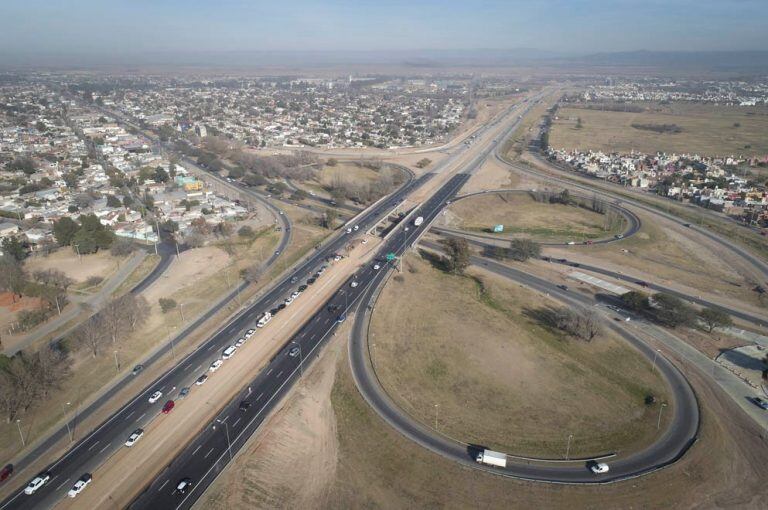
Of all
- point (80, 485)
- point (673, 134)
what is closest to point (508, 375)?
point (80, 485)

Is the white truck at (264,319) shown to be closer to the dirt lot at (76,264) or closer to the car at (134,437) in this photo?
the car at (134,437)

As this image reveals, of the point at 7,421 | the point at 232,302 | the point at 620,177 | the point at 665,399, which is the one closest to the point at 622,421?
the point at 665,399

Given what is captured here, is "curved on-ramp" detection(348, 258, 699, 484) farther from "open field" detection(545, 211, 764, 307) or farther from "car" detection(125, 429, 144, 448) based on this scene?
"open field" detection(545, 211, 764, 307)

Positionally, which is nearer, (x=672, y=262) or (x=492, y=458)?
(x=492, y=458)

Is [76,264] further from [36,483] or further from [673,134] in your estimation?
[673,134]

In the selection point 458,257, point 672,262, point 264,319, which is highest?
point 458,257

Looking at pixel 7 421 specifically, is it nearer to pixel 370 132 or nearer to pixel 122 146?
pixel 122 146

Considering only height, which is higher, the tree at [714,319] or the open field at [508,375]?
the tree at [714,319]

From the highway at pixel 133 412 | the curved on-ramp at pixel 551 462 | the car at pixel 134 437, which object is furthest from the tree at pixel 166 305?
the curved on-ramp at pixel 551 462
